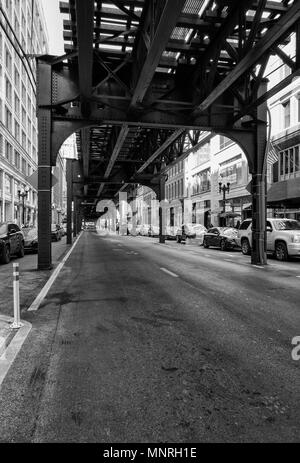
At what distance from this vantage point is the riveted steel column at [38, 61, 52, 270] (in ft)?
43.9

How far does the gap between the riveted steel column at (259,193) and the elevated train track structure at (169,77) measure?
0.04 metres

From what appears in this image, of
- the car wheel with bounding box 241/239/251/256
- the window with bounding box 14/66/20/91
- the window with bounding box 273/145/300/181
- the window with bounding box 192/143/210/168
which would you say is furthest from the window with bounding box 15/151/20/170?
the car wheel with bounding box 241/239/251/256

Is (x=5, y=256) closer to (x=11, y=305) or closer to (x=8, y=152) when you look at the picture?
(x=11, y=305)

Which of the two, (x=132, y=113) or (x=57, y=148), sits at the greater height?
(x=132, y=113)

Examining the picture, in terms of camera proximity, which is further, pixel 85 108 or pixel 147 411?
pixel 85 108

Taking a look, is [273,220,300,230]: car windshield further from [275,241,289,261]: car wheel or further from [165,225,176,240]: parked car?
[165,225,176,240]: parked car

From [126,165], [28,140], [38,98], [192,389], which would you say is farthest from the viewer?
[28,140]

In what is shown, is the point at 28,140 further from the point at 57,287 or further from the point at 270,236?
the point at 57,287

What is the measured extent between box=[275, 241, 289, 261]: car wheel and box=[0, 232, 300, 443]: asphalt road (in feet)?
30.6

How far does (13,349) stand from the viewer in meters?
4.80
